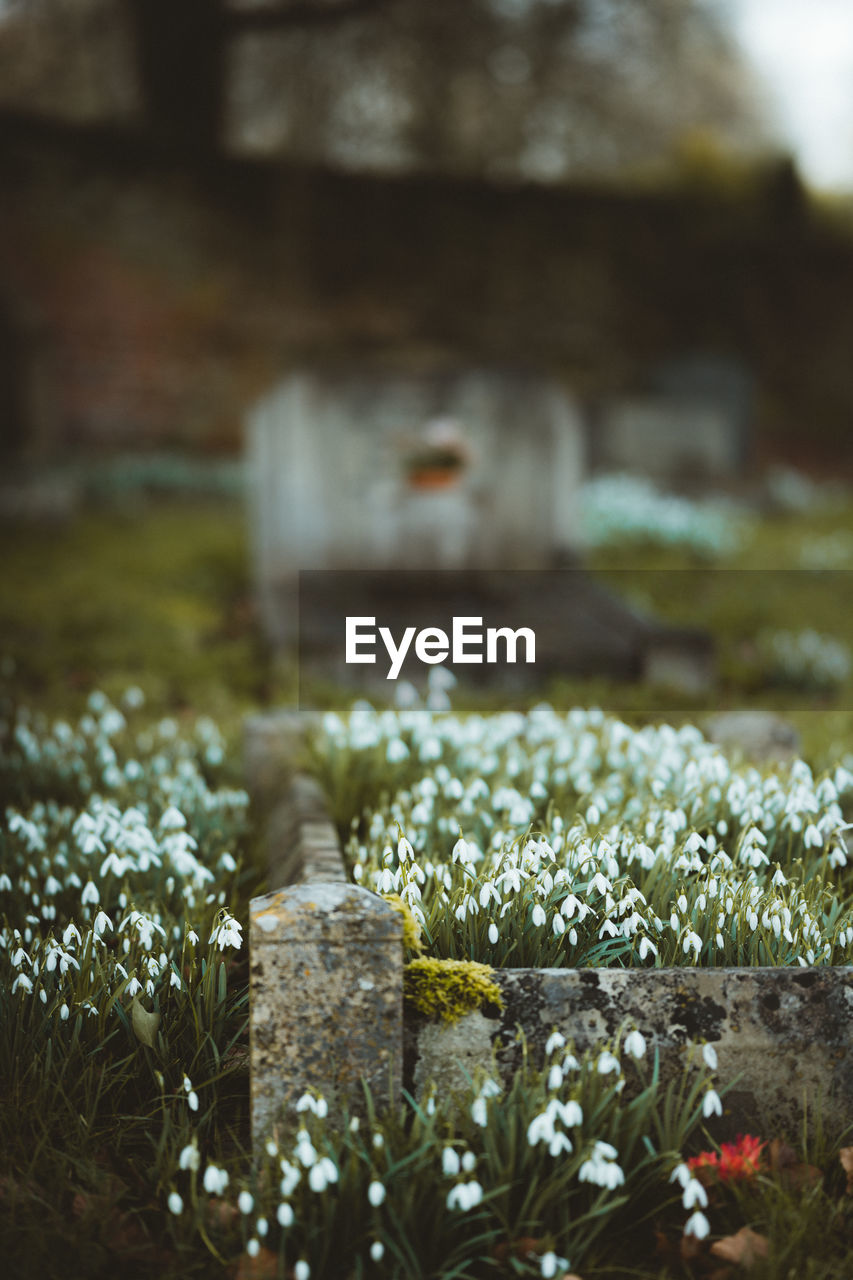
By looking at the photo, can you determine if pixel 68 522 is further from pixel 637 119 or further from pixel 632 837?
pixel 637 119

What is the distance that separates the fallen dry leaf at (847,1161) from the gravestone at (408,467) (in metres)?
6.21

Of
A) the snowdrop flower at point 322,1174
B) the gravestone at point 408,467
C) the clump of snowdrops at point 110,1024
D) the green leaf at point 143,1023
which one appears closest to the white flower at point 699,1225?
the snowdrop flower at point 322,1174

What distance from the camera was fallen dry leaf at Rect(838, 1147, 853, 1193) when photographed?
98.0 inches

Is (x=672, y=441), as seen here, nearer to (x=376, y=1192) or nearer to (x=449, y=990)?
(x=449, y=990)

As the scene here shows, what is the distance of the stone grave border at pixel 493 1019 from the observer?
95.1 inches

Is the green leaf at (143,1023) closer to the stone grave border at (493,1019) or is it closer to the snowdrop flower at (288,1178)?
the stone grave border at (493,1019)

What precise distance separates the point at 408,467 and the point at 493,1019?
6318 mm

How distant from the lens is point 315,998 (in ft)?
7.94

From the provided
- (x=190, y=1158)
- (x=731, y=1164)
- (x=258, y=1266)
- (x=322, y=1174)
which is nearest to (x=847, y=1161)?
(x=731, y=1164)

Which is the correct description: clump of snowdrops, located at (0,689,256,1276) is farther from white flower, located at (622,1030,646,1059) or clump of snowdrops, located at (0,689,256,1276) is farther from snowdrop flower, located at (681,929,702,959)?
snowdrop flower, located at (681,929,702,959)

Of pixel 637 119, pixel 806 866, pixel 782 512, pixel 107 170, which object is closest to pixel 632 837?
pixel 806 866

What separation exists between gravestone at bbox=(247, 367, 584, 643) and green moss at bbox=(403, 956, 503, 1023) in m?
5.82

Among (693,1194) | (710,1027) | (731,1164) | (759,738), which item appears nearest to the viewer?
(693,1194)

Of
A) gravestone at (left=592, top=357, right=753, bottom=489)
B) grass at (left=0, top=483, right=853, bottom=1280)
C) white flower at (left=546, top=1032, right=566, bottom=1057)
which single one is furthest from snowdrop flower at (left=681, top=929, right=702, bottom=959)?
gravestone at (left=592, top=357, right=753, bottom=489)
